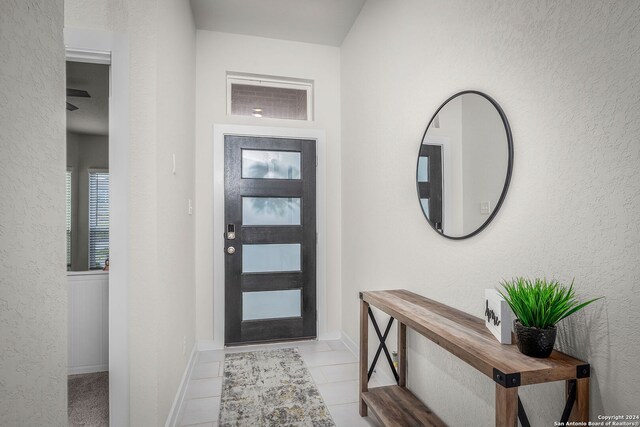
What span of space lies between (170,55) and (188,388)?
2216 millimetres

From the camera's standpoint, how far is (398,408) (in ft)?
6.20

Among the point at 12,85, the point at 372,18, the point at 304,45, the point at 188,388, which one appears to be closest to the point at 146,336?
the point at 188,388

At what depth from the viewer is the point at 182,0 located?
95.7 inches

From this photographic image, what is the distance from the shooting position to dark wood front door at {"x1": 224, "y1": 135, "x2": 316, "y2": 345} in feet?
10.7

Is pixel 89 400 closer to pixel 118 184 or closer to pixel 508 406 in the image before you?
pixel 118 184

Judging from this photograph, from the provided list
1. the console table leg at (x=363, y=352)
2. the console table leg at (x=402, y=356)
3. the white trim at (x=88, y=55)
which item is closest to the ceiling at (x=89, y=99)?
the white trim at (x=88, y=55)

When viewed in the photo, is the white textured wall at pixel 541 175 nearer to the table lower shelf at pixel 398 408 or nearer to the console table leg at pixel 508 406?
the table lower shelf at pixel 398 408

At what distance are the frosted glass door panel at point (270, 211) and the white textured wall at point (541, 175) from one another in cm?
134

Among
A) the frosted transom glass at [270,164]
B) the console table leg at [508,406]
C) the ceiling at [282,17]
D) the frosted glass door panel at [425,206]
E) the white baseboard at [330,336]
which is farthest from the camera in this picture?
the white baseboard at [330,336]

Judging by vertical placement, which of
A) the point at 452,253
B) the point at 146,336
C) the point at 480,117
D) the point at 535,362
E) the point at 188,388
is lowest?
the point at 188,388

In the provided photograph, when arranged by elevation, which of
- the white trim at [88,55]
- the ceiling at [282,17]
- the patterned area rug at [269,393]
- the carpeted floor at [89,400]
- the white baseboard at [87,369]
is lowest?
the patterned area rug at [269,393]

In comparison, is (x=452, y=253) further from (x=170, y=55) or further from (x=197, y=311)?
(x=197, y=311)

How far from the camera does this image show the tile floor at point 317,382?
6.94 feet

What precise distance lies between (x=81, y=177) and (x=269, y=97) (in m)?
3.33
